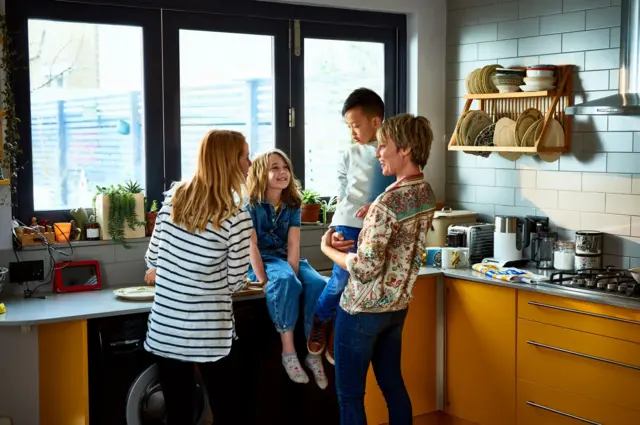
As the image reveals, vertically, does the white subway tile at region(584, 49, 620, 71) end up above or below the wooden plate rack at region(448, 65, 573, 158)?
above

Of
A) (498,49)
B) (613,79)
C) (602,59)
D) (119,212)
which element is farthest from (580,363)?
(119,212)

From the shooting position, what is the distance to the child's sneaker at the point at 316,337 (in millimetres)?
3846

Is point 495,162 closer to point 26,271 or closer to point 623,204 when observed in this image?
point 623,204

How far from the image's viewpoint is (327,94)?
4.81m

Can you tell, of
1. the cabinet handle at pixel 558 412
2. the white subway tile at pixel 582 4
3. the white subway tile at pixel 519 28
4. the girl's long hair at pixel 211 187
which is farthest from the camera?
the white subway tile at pixel 519 28

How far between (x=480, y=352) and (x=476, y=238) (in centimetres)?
64

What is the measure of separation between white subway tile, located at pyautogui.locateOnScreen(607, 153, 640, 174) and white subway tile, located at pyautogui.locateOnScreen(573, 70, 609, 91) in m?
0.33

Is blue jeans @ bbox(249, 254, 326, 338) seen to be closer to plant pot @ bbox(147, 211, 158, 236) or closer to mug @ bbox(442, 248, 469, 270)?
plant pot @ bbox(147, 211, 158, 236)

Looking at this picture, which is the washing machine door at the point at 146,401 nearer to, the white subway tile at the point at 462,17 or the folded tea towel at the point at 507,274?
the folded tea towel at the point at 507,274

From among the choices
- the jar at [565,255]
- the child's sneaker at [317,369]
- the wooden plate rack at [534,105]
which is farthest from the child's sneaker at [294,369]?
the wooden plate rack at [534,105]

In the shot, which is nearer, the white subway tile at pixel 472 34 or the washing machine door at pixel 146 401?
the washing machine door at pixel 146 401

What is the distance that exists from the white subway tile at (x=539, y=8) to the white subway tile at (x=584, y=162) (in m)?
0.73

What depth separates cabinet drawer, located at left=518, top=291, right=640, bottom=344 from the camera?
3.59 m

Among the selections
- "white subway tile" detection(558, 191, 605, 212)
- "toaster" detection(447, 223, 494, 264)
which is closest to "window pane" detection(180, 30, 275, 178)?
"toaster" detection(447, 223, 494, 264)
